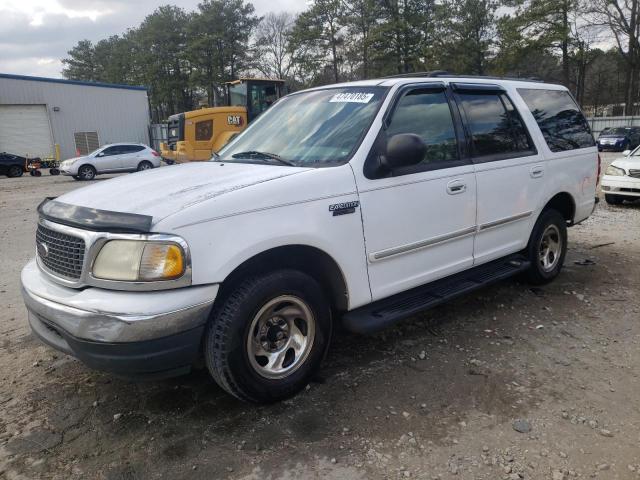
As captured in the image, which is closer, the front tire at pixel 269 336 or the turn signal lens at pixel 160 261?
the turn signal lens at pixel 160 261

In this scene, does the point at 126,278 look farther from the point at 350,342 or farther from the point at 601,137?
the point at 601,137

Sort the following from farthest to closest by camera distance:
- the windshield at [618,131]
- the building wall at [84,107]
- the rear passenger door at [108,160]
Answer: the building wall at [84,107]
the windshield at [618,131]
the rear passenger door at [108,160]

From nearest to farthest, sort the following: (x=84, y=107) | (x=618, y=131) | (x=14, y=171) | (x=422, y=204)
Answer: (x=422, y=204)
(x=14, y=171)
(x=618, y=131)
(x=84, y=107)

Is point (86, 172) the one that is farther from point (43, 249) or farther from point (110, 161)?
point (43, 249)

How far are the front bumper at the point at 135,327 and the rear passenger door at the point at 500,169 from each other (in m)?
2.52

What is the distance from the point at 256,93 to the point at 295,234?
51.1 feet

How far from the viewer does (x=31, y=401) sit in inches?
127

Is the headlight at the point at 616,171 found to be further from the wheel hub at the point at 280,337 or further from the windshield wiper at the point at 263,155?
the wheel hub at the point at 280,337

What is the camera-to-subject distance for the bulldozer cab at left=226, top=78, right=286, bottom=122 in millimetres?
17344

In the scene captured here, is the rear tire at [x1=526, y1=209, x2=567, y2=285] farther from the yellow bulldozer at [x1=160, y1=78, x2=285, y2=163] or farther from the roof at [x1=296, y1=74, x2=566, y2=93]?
the yellow bulldozer at [x1=160, y1=78, x2=285, y2=163]

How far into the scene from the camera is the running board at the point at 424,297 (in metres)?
3.28

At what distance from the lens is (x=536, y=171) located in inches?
183

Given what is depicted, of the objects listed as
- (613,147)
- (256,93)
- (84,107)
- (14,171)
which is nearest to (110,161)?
(14,171)

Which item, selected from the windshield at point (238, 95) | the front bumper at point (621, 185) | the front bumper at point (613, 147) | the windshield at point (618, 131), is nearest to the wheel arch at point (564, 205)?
the front bumper at point (621, 185)
